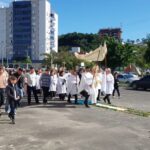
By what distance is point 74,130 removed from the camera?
12281 millimetres

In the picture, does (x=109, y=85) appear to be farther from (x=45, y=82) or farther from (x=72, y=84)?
(x=45, y=82)

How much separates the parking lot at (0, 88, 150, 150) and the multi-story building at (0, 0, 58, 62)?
145030 millimetres

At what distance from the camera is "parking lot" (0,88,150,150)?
1014 centimetres

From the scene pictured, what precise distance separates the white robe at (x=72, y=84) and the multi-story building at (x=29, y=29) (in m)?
139

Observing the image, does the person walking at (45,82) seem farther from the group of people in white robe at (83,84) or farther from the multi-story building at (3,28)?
Result: the multi-story building at (3,28)

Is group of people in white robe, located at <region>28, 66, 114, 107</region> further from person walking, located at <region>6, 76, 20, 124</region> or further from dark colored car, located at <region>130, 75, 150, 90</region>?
dark colored car, located at <region>130, 75, 150, 90</region>

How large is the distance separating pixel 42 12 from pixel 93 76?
145 meters

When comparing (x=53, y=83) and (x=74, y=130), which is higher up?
(x=53, y=83)

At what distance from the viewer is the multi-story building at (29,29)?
163 m

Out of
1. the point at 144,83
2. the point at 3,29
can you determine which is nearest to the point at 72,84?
the point at 144,83

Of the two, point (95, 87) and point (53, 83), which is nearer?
point (95, 87)

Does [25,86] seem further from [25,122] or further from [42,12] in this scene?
[42,12]

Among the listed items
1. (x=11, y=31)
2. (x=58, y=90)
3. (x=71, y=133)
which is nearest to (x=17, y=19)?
(x=11, y=31)

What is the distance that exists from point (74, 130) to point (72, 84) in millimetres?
9472
